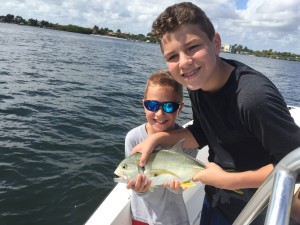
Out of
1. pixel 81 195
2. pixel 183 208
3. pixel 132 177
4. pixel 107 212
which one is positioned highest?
pixel 132 177

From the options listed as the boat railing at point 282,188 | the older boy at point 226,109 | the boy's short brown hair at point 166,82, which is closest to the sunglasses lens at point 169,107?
the boy's short brown hair at point 166,82

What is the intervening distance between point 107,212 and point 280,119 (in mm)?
2280

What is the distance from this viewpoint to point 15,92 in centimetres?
1554

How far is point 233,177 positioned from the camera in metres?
2.18

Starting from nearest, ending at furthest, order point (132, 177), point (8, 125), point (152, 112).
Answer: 1. point (132, 177)
2. point (152, 112)
3. point (8, 125)

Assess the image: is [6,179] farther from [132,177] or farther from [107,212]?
[132,177]

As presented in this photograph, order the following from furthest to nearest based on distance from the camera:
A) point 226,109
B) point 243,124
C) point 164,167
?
1. point 164,167
2. point 226,109
3. point 243,124

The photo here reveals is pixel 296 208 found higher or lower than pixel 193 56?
lower

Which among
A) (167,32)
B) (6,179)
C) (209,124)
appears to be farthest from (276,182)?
(6,179)

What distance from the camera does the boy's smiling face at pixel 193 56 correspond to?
2.31 meters

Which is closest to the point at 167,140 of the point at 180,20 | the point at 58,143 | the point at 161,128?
the point at 161,128

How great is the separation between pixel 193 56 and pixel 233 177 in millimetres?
855

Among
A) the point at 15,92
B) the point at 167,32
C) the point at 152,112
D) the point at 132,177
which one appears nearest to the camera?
the point at 167,32

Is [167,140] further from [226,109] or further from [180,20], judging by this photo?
[180,20]
